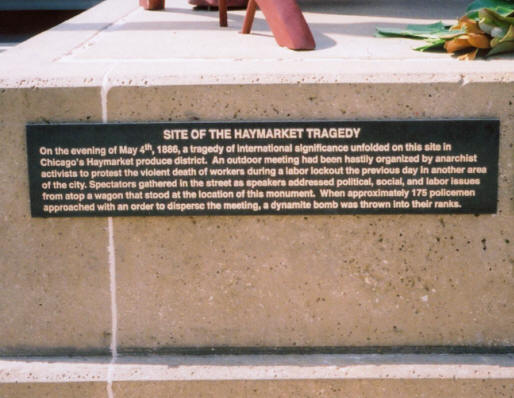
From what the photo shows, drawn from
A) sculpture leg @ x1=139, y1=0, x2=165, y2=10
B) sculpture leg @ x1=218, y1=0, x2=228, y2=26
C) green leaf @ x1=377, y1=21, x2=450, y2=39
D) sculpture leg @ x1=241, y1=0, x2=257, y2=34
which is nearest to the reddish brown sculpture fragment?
sculpture leg @ x1=241, y1=0, x2=257, y2=34

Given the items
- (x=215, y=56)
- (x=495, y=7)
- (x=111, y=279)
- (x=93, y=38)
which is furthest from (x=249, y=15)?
(x=111, y=279)

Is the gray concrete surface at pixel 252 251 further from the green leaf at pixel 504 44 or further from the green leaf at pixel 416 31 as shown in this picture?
the green leaf at pixel 416 31

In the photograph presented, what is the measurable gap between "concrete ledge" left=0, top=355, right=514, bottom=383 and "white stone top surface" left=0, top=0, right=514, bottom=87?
99 centimetres

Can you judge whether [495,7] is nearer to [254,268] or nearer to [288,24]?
[288,24]

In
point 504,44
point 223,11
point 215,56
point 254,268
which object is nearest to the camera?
point 254,268

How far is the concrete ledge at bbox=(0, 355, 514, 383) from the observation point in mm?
2611

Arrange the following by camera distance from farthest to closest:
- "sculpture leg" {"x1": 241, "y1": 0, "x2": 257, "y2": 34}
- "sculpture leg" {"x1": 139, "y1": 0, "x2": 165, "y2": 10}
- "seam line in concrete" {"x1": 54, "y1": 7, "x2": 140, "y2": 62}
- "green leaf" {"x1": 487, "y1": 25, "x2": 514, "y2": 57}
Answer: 1. "sculpture leg" {"x1": 139, "y1": 0, "x2": 165, "y2": 10}
2. "sculpture leg" {"x1": 241, "y1": 0, "x2": 257, "y2": 34}
3. "seam line in concrete" {"x1": 54, "y1": 7, "x2": 140, "y2": 62}
4. "green leaf" {"x1": 487, "y1": 25, "x2": 514, "y2": 57}

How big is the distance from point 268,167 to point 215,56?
0.65m

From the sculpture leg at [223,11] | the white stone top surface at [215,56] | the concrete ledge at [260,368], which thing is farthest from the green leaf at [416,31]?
the concrete ledge at [260,368]

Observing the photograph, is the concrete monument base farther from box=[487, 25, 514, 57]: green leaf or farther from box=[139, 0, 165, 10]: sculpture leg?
box=[139, 0, 165, 10]: sculpture leg

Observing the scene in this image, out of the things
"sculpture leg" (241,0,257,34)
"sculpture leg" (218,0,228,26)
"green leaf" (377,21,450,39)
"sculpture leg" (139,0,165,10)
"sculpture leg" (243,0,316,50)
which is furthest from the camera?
"sculpture leg" (139,0,165,10)

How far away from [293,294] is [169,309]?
46 cm

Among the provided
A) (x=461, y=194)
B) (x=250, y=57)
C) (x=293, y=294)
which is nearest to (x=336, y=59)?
(x=250, y=57)

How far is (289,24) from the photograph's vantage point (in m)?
3.16
